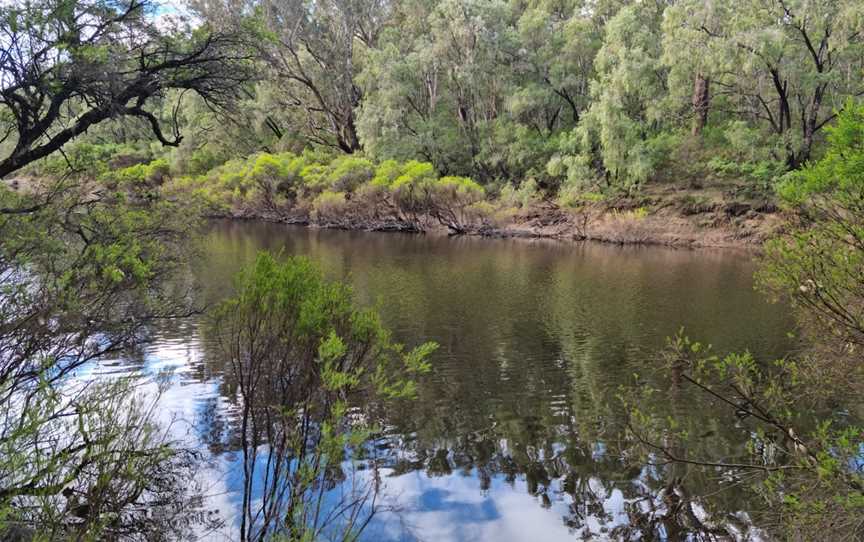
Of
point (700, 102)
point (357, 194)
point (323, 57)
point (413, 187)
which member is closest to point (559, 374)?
point (413, 187)

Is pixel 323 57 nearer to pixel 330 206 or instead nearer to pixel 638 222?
pixel 330 206

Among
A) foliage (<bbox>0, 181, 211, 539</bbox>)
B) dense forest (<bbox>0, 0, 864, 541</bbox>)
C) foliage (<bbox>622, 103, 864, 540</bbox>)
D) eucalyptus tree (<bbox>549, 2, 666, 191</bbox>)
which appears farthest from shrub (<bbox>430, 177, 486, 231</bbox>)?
foliage (<bbox>622, 103, 864, 540</bbox>)

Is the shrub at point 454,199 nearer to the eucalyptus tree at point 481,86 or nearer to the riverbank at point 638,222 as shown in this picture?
the riverbank at point 638,222

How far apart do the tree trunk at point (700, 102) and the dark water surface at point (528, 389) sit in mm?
16856

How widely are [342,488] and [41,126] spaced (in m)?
6.74

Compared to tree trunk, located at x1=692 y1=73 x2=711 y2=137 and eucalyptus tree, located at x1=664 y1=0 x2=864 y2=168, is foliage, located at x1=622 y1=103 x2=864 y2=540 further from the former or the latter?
tree trunk, located at x1=692 y1=73 x2=711 y2=137

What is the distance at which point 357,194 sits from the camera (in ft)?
167

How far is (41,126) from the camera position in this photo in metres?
8.30

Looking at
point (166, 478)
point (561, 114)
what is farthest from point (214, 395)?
point (561, 114)

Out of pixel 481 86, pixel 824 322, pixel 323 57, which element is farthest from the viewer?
pixel 323 57

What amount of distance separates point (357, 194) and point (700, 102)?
1071 inches

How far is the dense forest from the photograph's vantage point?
686 centimetres

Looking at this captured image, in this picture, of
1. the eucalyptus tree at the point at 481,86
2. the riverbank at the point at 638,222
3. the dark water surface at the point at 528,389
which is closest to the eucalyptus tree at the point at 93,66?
the dark water surface at the point at 528,389

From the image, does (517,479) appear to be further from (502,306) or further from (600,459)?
(502,306)
